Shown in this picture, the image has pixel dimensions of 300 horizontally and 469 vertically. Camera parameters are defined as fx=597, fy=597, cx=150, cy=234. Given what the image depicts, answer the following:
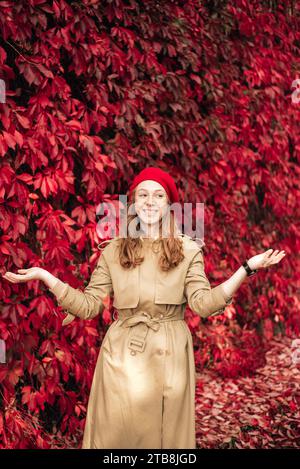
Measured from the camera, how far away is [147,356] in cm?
251

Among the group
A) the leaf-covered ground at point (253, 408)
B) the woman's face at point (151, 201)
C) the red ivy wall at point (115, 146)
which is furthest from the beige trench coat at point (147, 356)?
the leaf-covered ground at point (253, 408)

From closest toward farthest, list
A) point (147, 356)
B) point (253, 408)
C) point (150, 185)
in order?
point (147, 356), point (150, 185), point (253, 408)

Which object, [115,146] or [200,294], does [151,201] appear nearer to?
[200,294]

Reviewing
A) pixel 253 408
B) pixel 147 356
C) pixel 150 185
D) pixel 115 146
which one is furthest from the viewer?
pixel 253 408

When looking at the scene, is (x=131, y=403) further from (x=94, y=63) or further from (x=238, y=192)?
(x=238, y=192)

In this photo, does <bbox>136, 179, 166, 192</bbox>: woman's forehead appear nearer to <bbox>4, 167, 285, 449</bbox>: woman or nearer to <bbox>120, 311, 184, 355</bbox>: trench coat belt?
<bbox>4, 167, 285, 449</bbox>: woman

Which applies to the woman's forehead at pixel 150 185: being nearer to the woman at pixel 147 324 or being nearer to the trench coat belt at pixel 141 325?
the woman at pixel 147 324

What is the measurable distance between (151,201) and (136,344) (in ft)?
2.02

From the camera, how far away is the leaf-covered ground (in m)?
4.17

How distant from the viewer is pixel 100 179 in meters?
3.50

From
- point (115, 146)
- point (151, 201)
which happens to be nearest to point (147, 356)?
point (151, 201)

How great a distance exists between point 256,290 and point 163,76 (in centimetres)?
261

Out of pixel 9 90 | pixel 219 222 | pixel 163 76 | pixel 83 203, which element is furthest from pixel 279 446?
pixel 9 90

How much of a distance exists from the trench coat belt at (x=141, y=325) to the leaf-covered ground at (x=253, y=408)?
6.26ft
